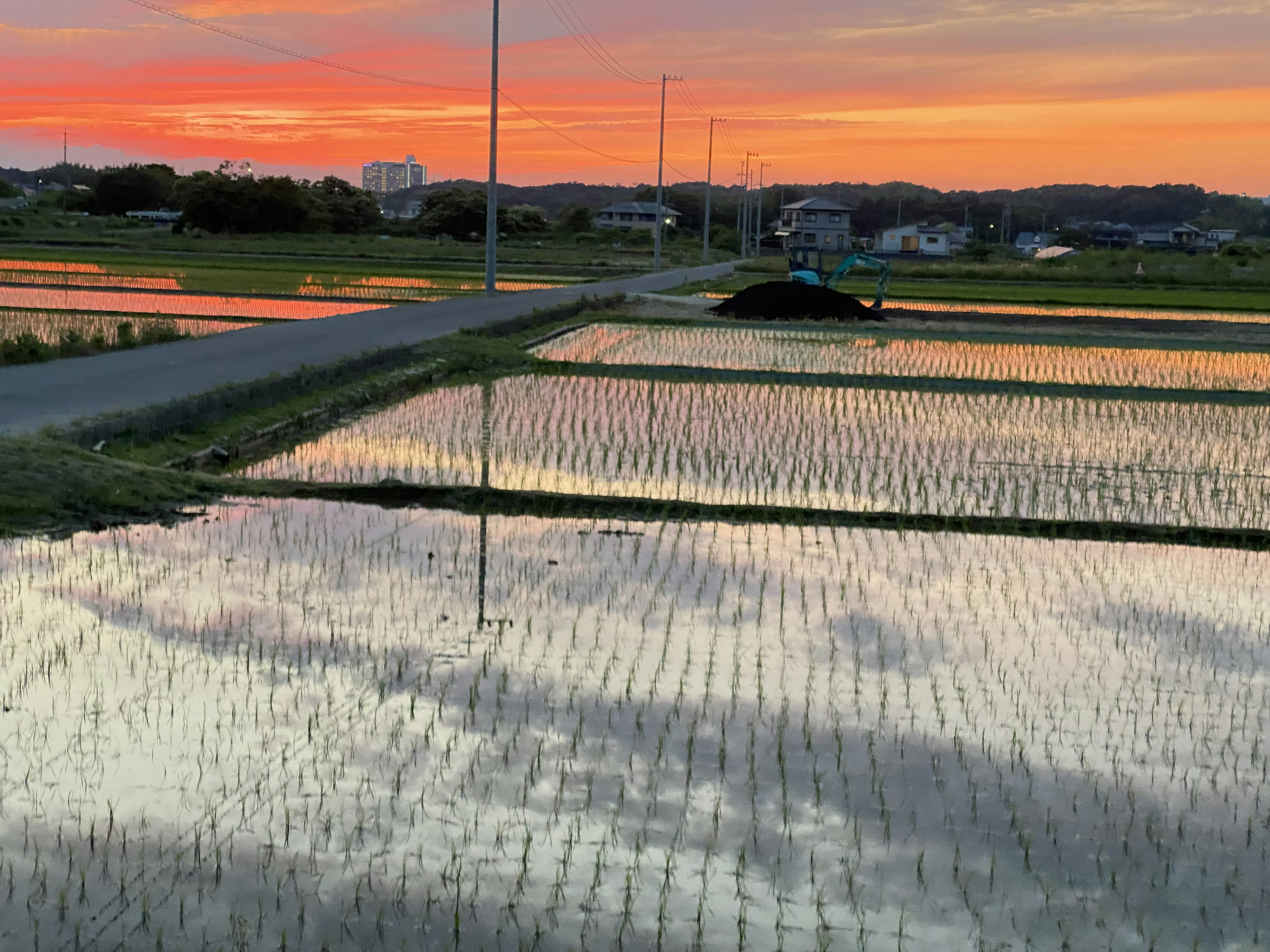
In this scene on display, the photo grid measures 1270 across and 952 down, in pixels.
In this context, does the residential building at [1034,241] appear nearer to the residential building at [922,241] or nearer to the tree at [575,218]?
the residential building at [922,241]

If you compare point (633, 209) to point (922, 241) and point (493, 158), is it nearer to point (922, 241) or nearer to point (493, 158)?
point (922, 241)

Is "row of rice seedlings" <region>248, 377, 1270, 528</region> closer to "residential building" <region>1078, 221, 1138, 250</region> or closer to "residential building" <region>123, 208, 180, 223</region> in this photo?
"residential building" <region>123, 208, 180, 223</region>

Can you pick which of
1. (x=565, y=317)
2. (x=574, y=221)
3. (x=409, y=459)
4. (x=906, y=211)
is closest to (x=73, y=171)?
(x=574, y=221)

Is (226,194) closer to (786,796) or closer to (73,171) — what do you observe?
(786,796)

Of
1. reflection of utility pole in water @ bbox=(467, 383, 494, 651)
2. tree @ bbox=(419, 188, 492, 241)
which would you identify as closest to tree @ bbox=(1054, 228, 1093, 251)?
tree @ bbox=(419, 188, 492, 241)

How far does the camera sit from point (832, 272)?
107 feet

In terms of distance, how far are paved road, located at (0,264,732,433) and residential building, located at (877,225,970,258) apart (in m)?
90.2

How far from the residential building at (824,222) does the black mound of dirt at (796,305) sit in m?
88.5

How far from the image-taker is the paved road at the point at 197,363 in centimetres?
1079

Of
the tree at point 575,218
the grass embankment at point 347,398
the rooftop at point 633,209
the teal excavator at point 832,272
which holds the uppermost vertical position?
the rooftop at point 633,209

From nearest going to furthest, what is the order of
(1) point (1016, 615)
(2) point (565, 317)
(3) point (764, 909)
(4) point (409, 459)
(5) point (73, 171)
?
(3) point (764, 909) → (1) point (1016, 615) → (4) point (409, 459) → (2) point (565, 317) → (5) point (73, 171)

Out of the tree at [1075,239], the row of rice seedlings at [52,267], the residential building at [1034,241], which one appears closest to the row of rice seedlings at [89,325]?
the row of rice seedlings at [52,267]

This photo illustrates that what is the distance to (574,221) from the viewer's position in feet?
343

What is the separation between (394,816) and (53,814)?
0.88m
